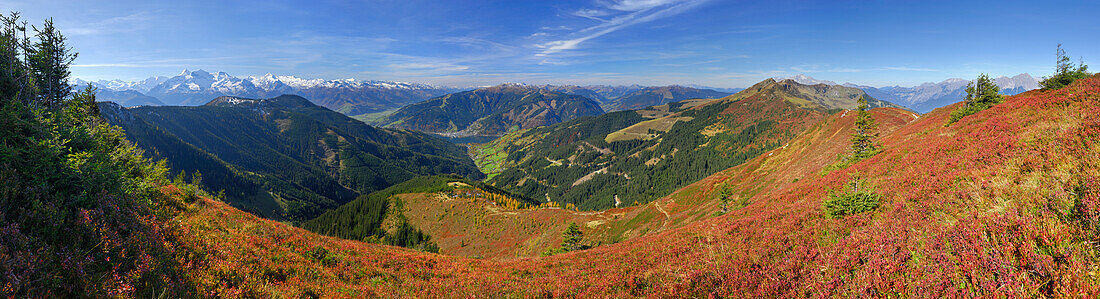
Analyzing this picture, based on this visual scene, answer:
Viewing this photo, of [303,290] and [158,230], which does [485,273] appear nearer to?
[303,290]

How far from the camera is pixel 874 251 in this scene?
706 cm

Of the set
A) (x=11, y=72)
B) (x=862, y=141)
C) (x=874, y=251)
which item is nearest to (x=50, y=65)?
(x=11, y=72)

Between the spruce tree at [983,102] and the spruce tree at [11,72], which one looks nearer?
the spruce tree at [11,72]

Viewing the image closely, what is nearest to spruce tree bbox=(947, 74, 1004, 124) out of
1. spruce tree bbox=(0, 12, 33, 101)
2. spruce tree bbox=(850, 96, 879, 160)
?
spruce tree bbox=(850, 96, 879, 160)

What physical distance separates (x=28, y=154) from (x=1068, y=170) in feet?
83.5

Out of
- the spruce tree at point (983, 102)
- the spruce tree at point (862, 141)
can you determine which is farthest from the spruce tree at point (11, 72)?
the spruce tree at point (983, 102)

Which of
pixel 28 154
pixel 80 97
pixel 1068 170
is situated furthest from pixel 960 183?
pixel 80 97

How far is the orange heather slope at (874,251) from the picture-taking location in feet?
16.9

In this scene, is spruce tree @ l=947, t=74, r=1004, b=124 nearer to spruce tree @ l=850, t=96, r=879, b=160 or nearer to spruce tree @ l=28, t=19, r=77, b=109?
spruce tree @ l=850, t=96, r=879, b=160

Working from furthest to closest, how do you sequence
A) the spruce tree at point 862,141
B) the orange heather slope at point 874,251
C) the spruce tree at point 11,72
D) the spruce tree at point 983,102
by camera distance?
the spruce tree at point 862,141 < the spruce tree at point 983,102 < the spruce tree at point 11,72 < the orange heather slope at point 874,251

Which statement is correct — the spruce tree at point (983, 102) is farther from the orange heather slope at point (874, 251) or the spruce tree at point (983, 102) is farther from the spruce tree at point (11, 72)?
the spruce tree at point (11, 72)

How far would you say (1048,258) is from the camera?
15.5 feet

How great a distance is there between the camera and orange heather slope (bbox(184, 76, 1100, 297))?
16.9 ft

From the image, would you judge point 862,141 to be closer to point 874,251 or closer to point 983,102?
point 983,102
